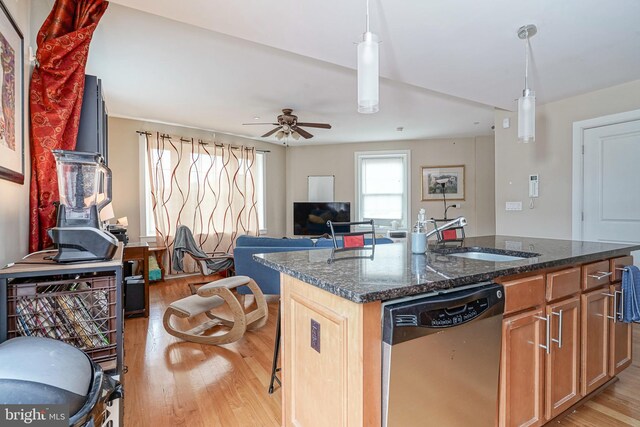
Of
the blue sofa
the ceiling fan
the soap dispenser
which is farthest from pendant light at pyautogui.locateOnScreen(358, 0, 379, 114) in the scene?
the ceiling fan

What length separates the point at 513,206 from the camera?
3961mm

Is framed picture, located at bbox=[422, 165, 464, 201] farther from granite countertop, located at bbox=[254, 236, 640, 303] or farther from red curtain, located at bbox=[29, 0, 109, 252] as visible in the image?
red curtain, located at bbox=[29, 0, 109, 252]

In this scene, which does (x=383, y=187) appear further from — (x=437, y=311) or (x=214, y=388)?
(x=437, y=311)

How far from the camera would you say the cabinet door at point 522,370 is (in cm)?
133

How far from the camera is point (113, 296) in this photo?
128cm

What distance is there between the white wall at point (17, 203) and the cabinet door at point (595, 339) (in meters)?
2.75

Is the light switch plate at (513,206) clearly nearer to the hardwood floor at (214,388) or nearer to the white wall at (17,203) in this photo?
the hardwood floor at (214,388)

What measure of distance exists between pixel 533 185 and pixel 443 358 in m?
3.50

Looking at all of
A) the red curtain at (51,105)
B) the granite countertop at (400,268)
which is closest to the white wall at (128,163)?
the red curtain at (51,105)

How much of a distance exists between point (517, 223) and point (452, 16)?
2.92 meters

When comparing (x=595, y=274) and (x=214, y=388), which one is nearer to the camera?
(x=595, y=274)

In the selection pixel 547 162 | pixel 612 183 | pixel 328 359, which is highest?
pixel 547 162

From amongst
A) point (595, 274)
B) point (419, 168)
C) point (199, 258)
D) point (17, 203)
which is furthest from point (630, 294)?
point (419, 168)

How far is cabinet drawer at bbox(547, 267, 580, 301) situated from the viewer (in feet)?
4.91
